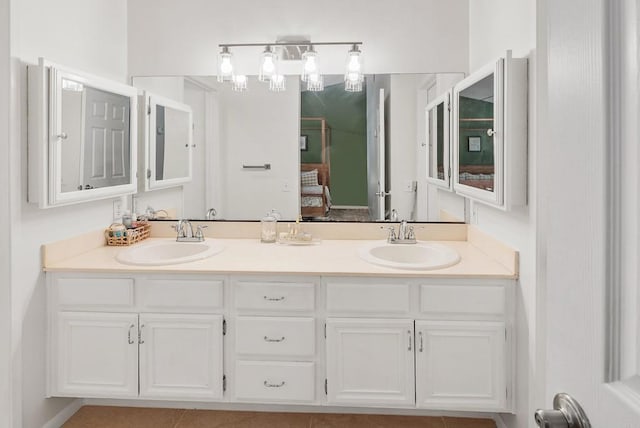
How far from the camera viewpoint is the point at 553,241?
636 mm

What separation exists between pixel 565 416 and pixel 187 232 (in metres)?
2.59

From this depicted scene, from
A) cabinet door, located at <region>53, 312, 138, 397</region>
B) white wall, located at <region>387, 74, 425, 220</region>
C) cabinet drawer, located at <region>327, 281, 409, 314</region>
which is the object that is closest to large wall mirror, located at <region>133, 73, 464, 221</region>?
white wall, located at <region>387, 74, 425, 220</region>

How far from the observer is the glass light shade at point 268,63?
2.85 metres

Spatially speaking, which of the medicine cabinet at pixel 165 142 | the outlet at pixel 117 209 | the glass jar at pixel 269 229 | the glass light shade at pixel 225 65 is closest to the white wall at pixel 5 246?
the outlet at pixel 117 209

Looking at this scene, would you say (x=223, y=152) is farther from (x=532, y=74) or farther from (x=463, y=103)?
(x=532, y=74)

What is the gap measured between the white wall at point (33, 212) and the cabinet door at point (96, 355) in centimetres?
9

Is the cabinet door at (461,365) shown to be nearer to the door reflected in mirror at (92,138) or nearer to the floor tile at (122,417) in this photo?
the floor tile at (122,417)

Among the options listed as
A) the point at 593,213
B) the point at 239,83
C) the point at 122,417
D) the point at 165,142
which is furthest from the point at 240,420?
the point at 593,213

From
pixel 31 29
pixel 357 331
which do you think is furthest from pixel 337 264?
pixel 31 29

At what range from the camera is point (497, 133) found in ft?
6.81

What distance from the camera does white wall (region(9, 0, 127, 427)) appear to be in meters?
2.02

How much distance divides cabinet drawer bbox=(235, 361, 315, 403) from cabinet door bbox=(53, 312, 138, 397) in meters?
0.50

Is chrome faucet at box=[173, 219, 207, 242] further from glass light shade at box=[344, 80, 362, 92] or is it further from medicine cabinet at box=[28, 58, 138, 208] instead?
glass light shade at box=[344, 80, 362, 92]

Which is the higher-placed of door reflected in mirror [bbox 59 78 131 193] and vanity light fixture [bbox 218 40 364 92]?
vanity light fixture [bbox 218 40 364 92]
